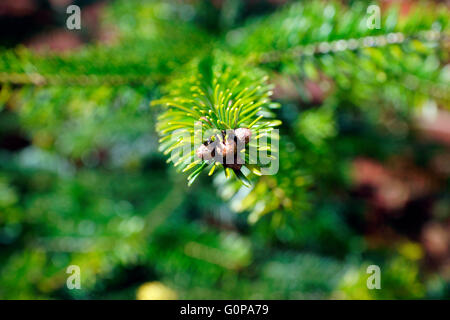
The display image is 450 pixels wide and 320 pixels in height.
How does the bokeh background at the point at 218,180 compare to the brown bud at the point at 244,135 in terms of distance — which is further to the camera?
the bokeh background at the point at 218,180

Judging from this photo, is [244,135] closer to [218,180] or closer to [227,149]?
[227,149]

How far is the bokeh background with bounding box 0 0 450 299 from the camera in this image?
431 mm

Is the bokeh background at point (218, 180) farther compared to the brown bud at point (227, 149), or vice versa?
the bokeh background at point (218, 180)

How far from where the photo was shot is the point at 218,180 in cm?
41

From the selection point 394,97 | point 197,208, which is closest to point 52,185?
point 197,208

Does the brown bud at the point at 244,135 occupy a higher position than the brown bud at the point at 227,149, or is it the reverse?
the brown bud at the point at 244,135

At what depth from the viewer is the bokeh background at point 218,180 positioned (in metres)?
0.43

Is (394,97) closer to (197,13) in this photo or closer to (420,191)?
(197,13)

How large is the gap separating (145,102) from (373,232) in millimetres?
998

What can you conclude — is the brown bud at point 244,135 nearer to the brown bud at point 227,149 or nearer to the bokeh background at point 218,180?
the brown bud at point 227,149

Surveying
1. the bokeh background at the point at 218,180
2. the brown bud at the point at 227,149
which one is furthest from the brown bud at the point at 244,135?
the bokeh background at the point at 218,180

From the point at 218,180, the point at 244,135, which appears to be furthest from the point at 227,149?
the point at 218,180

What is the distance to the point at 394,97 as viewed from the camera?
21.1 inches

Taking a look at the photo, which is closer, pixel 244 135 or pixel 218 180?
pixel 244 135
